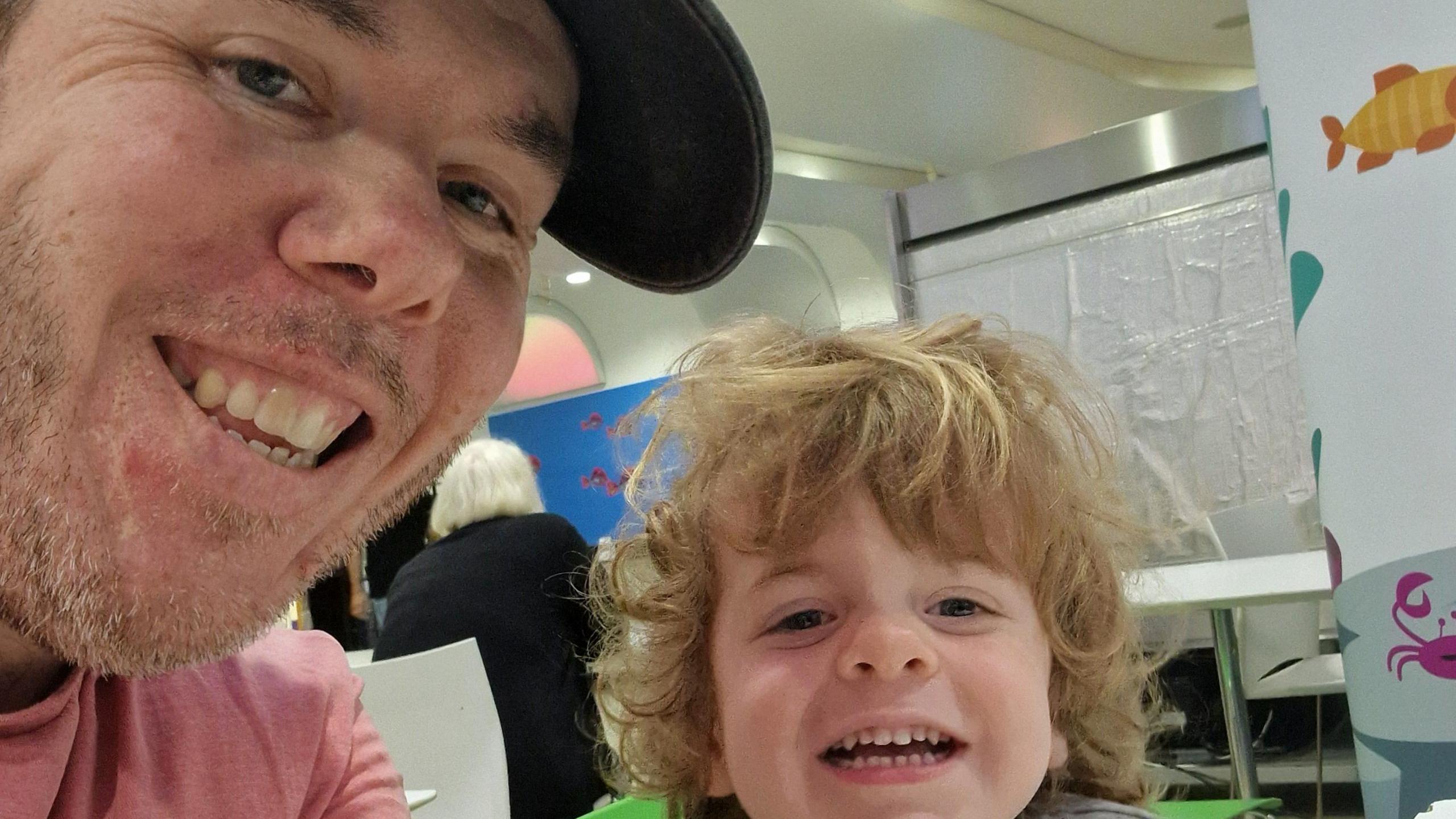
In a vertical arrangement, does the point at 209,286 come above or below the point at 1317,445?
above

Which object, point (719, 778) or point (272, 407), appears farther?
point (719, 778)

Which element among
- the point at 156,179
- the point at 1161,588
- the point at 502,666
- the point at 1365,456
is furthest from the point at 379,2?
the point at 502,666

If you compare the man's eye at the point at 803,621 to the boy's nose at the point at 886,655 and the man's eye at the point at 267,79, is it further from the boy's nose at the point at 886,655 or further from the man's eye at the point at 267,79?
the man's eye at the point at 267,79

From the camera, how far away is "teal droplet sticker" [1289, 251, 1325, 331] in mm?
1979

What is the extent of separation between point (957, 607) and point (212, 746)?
0.72 m

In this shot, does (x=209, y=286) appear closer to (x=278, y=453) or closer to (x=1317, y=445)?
(x=278, y=453)

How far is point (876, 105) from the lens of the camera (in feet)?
20.4

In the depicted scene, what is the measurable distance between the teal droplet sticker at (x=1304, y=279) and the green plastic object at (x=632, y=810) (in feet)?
4.77

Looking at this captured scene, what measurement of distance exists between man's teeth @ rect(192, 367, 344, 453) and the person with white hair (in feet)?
6.63

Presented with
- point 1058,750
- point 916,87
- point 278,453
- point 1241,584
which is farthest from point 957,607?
point 916,87

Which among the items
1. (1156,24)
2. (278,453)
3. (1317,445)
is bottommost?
(1317,445)

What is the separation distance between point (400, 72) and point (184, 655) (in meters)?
0.48

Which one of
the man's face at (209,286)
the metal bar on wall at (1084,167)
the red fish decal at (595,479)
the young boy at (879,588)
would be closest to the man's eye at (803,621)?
the young boy at (879,588)

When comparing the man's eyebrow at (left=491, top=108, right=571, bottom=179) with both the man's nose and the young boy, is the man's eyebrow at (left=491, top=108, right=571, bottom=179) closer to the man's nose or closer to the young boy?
the man's nose
